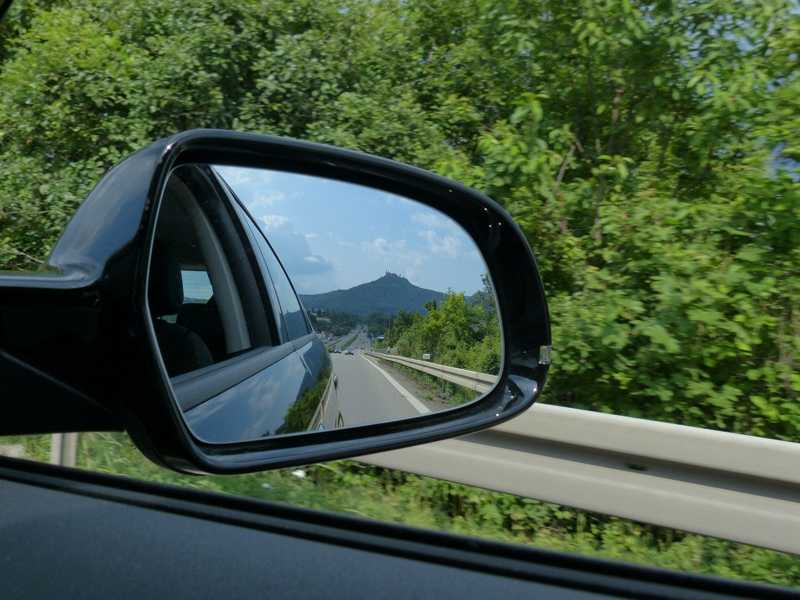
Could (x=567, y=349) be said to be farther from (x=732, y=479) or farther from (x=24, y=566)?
(x=24, y=566)

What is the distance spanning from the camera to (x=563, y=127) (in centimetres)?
611

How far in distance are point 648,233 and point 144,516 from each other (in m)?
3.74

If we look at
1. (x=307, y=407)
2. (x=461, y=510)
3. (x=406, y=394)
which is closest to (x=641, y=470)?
(x=461, y=510)

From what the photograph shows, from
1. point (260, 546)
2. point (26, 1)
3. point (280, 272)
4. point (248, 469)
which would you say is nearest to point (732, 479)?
point (260, 546)

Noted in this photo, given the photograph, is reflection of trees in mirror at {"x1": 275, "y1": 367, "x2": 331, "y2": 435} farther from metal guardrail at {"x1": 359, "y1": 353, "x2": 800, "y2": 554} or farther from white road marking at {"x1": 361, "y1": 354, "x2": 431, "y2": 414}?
metal guardrail at {"x1": 359, "y1": 353, "x2": 800, "y2": 554}

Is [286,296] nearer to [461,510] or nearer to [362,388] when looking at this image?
[362,388]

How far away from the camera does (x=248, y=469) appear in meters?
1.25

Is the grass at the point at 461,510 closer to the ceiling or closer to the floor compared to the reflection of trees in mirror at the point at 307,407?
closer to the floor

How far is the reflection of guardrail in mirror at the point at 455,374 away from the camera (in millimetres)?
1754

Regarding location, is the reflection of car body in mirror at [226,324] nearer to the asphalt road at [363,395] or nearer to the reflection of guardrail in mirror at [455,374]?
the asphalt road at [363,395]

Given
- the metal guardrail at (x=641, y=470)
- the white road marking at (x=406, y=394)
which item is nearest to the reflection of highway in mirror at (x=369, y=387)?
the white road marking at (x=406, y=394)

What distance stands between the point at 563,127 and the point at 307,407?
4.90 meters

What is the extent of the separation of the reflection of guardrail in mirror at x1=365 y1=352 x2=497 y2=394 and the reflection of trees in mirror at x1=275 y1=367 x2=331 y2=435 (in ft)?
0.56

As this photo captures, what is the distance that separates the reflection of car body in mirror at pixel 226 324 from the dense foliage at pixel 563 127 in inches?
95.4
